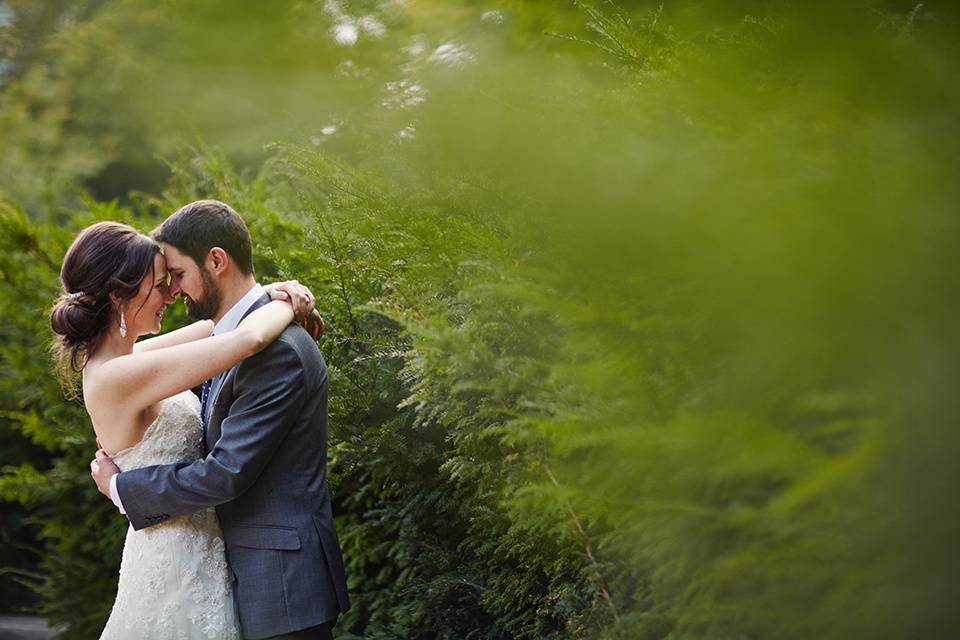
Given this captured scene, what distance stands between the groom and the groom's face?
338 millimetres

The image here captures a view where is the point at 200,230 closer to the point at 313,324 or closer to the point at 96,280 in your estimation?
the point at 96,280

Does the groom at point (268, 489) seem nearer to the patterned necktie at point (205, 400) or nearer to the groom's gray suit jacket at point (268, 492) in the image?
the groom's gray suit jacket at point (268, 492)

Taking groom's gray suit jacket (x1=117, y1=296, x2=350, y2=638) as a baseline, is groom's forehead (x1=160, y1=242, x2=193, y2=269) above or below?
above

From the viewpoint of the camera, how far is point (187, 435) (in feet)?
10.2

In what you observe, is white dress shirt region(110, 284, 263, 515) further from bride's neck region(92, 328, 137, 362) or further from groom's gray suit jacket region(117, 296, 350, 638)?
bride's neck region(92, 328, 137, 362)

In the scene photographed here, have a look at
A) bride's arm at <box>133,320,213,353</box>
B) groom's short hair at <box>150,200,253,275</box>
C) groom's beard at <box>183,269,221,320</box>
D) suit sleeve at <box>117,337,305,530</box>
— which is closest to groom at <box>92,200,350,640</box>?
suit sleeve at <box>117,337,305,530</box>

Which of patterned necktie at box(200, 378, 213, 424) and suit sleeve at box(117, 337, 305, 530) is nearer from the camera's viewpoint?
suit sleeve at box(117, 337, 305, 530)

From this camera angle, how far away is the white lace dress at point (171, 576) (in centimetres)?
287

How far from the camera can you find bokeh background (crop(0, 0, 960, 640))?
3.76ft

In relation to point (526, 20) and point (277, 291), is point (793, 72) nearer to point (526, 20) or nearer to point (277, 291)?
point (526, 20)

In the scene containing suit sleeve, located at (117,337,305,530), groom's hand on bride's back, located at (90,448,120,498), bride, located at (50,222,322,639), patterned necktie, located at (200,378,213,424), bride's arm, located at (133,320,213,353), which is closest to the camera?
suit sleeve, located at (117,337,305,530)

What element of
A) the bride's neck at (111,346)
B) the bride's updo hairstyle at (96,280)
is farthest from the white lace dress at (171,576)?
the bride's updo hairstyle at (96,280)

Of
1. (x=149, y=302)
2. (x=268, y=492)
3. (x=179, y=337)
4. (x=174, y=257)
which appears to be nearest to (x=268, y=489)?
(x=268, y=492)

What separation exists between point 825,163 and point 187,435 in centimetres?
251
